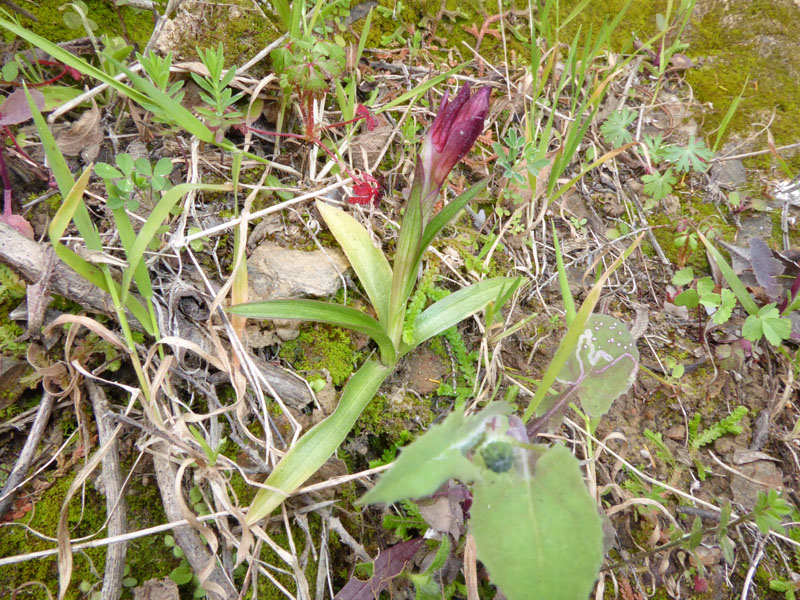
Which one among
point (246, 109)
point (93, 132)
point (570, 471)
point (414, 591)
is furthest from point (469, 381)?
point (93, 132)

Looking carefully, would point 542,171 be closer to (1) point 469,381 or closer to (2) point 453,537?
(1) point 469,381

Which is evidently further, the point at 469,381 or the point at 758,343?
the point at 758,343

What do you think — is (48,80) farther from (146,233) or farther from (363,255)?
(363,255)

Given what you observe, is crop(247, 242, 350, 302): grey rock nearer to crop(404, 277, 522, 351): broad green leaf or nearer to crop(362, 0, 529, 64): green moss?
crop(404, 277, 522, 351): broad green leaf

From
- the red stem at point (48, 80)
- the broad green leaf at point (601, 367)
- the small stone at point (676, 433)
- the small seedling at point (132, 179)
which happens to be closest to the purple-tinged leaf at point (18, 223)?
the small seedling at point (132, 179)

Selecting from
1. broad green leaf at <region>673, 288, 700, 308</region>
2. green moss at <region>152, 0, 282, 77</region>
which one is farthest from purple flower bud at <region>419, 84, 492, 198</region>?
broad green leaf at <region>673, 288, 700, 308</region>

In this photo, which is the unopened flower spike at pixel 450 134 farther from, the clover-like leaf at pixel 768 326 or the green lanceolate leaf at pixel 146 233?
the clover-like leaf at pixel 768 326
